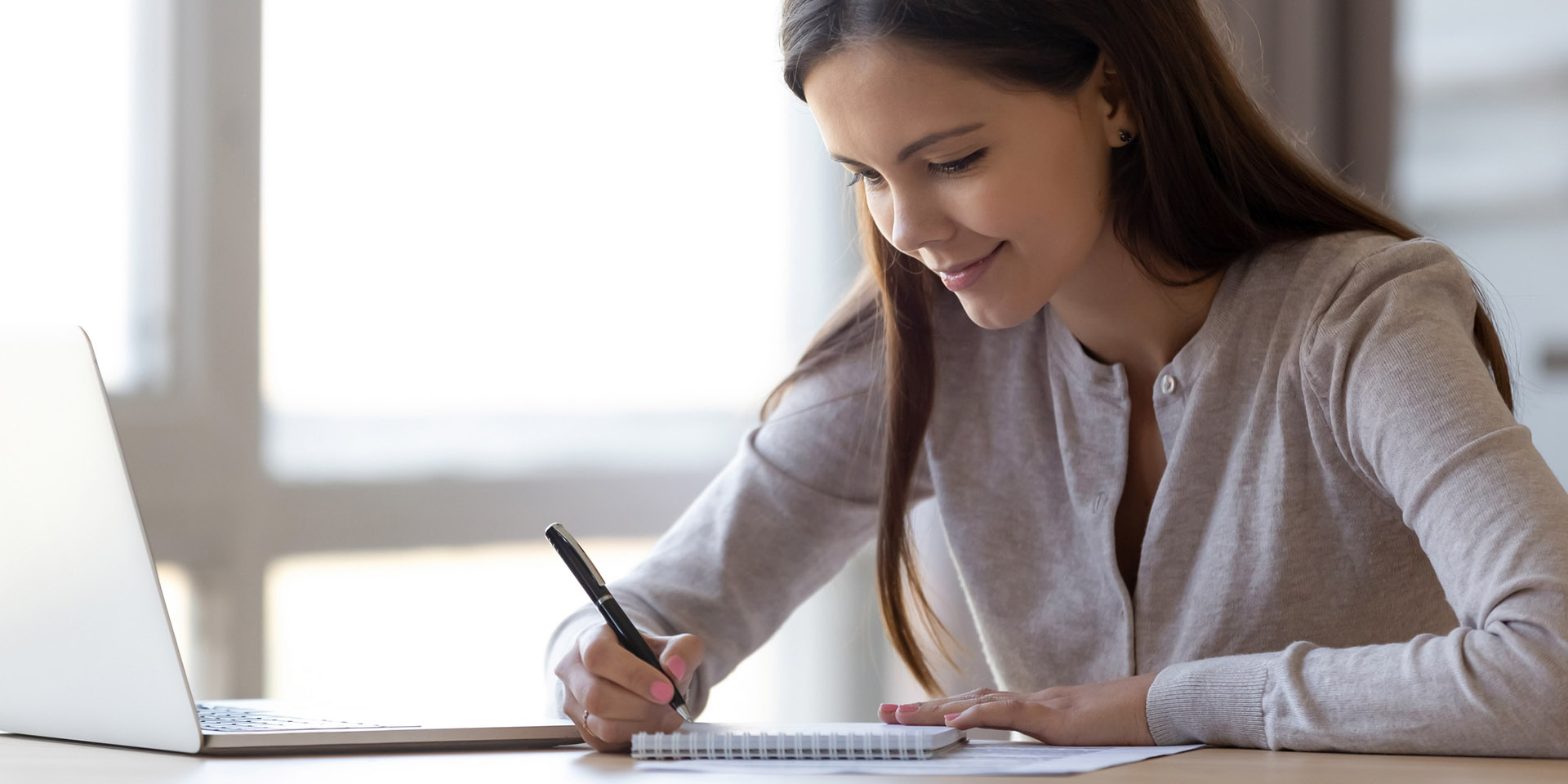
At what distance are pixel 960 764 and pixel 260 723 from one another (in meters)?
0.50

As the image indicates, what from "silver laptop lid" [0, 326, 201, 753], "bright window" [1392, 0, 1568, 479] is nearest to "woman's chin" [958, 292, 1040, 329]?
"silver laptop lid" [0, 326, 201, 753]

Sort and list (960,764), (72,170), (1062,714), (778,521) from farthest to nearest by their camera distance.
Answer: (72,170) < (778,521) < (1062,714) < (960,764)

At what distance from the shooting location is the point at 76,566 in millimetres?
761

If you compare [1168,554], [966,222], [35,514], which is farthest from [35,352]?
[1168,554]

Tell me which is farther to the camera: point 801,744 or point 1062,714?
point 1062,714

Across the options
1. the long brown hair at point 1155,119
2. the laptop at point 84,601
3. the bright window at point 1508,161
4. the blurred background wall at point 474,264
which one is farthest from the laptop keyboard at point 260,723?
the bright window at point 1508,161

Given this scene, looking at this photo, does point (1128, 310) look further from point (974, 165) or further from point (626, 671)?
point (626, 671)

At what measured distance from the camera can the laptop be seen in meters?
0.74

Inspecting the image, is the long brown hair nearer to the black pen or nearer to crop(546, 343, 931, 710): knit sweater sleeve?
crop(546, 343, 931, 710): knit sweater sleeve

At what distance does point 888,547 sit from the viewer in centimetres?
124

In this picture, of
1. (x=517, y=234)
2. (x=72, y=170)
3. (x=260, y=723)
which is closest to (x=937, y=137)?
(x=260, y=723)

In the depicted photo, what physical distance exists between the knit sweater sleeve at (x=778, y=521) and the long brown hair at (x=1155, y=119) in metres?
0.09

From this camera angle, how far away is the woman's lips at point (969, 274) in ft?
3.61

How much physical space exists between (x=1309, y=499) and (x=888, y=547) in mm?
387
